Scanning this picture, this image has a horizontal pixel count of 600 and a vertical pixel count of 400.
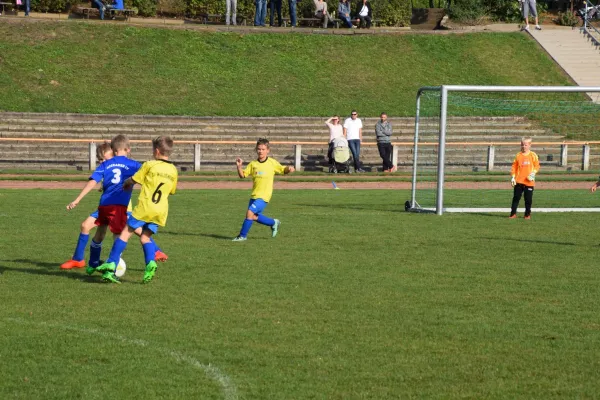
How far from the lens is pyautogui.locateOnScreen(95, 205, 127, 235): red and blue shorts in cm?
1093

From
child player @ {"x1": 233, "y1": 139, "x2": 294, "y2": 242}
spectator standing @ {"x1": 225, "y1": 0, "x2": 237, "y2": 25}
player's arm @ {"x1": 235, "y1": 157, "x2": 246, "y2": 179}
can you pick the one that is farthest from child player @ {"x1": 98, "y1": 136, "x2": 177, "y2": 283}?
spectator standing @ {"x1": 225, "y1": 0, "x2": 237, "y2": 25}

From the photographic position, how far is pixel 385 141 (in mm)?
29438

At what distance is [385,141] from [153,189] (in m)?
19.4

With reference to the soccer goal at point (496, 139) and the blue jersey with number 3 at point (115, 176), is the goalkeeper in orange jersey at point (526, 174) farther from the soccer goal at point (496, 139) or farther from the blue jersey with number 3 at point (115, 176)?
the blue jersey with number 3 at point (115, 176)

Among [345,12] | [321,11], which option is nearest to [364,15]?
[345,12]

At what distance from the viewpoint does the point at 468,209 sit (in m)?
19.6

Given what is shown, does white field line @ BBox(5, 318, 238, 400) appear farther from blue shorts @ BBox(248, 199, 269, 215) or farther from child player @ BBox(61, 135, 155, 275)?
blue shorts @ BBox(248, 199, 269, 215)

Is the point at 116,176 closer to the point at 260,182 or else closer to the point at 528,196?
the point at 260,182

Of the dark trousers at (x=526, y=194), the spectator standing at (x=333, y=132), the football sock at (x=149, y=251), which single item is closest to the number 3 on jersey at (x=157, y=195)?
the football sock at (x=149, y=251)

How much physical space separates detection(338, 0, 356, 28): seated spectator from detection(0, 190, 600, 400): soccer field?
27283 millimetres

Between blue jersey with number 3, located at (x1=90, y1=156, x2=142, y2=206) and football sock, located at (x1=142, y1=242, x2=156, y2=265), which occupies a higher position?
blue jersey with number 3, located at (x1=90, y1=156, x2=142, y2=206)

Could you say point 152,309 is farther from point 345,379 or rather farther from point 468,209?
point 468,209

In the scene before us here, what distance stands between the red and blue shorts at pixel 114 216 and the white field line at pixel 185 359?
92.7 inches

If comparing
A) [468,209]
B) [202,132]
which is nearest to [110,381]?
[468,209]
